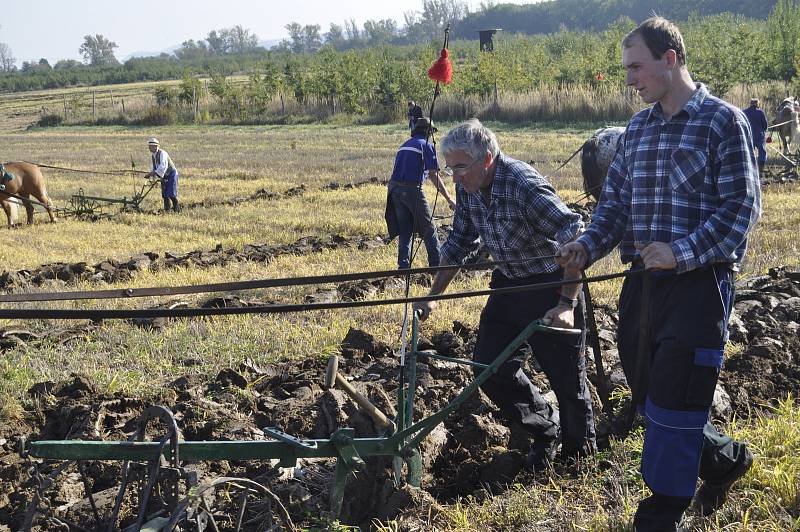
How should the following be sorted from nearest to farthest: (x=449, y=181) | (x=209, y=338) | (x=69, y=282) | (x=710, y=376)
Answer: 1. (x=710, y=376)
2. (x=209, y=338)
3. (x=69, y=282)
4. (x=449, y=181)

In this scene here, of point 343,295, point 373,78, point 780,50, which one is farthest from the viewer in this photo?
point 373,78

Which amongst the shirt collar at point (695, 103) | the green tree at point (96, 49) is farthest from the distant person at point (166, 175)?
the green tree at point (96, 49)

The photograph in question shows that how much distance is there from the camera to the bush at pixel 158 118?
43969 millimetres

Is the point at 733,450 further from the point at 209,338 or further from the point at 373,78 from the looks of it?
the point at 373,78

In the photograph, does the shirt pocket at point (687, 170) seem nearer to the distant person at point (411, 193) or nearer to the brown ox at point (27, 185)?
the distant person at point (411, 193)

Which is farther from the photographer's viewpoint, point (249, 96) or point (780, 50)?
point (249, 96)

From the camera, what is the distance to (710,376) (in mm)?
3033

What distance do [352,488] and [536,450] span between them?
3.23 feet

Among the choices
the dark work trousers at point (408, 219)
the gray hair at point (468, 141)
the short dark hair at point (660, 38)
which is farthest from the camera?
the dark work trousers at point (408, 219)

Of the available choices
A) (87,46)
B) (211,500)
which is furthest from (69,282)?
(87,46)

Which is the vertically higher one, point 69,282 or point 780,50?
point 780,50

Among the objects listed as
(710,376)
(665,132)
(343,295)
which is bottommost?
(343,295)

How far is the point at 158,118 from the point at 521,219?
4297cm

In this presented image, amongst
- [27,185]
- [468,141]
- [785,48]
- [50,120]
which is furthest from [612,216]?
[50,120]
